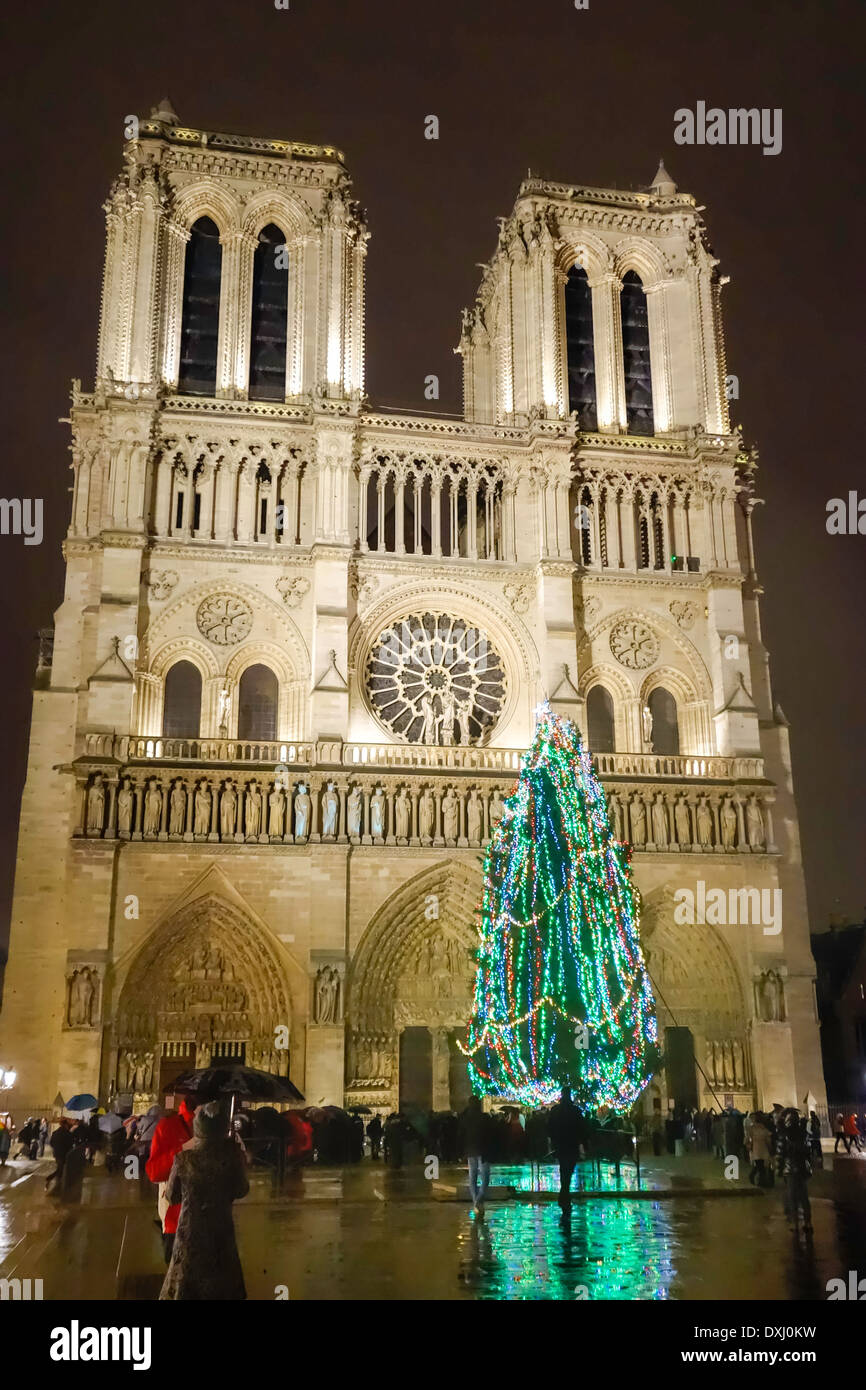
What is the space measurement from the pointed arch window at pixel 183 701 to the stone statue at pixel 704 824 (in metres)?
10.9

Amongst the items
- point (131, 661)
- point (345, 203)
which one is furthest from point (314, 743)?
point (345, 203)

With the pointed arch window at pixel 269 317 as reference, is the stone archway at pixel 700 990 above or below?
below

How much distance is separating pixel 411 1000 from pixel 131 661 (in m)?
8.91

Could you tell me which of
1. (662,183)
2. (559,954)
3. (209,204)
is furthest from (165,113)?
(559,954)

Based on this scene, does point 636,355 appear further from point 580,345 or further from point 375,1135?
point 375,1135

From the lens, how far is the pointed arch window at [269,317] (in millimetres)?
30516

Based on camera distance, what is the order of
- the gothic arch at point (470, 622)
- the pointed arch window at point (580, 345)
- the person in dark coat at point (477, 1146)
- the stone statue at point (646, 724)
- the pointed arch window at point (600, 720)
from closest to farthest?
the person in dark coat at point (477, 1146), the gothic arch at point (470, 622), the stone statue at point (646, 724), the pointed arch window at point (600, 720), the pointed arch window at point (580, 345)

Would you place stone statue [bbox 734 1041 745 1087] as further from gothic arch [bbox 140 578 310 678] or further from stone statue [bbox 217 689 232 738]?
stone statue [bbox 217 689 232 738]

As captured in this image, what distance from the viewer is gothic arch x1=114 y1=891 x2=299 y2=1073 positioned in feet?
81.7

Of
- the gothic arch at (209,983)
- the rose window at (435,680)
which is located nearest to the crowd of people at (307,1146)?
the gothic arch at (209,983)

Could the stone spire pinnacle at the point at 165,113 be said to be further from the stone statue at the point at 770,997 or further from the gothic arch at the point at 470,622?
the stone statue at the point at 770,997

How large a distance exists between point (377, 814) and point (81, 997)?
21.8 ft

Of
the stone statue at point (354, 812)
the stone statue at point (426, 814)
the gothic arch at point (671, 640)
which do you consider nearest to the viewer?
the stone statue at point (354, 812)

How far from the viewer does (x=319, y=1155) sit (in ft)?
66.8
